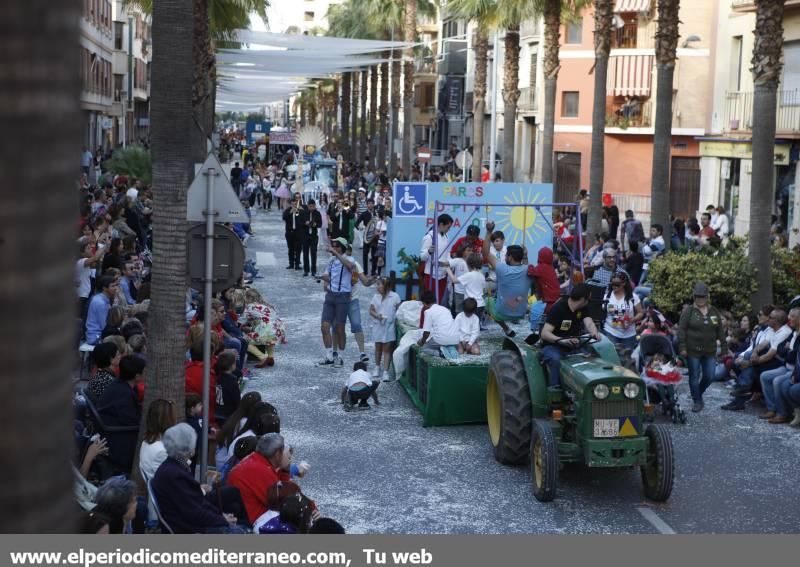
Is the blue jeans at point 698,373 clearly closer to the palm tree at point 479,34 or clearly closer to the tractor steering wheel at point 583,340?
the tractor steering wheel at point 583,340

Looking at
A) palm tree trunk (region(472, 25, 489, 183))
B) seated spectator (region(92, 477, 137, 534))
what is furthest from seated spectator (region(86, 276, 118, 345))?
palm tree trunk (region(472, 25, 489, 183))

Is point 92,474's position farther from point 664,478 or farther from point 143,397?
point 664,478

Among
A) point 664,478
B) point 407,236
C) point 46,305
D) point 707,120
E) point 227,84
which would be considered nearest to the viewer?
point 46,305

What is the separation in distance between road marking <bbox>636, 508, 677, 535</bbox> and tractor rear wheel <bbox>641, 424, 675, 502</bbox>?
0.20 meters

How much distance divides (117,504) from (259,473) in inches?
61.1

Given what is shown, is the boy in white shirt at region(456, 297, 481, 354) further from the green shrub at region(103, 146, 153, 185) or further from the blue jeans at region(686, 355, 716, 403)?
the green shrub at region(103, 146, 153, 185)

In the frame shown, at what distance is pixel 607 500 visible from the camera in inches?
432

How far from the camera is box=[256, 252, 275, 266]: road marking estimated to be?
2970 centimetres

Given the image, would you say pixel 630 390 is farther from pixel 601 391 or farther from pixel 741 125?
pixel 741 125

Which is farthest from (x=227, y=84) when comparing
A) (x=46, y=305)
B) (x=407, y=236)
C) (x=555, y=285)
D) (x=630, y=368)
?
(x=46, y=305)

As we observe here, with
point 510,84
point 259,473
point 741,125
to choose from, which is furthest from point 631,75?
point 259,473

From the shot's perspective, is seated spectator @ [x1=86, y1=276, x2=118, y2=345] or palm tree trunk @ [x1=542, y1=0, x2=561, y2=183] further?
palm tree trunk @ [x1=542, y1=0, x2=561, y2=183]

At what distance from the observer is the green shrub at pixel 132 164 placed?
119 feet

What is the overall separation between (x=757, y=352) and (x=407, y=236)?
724 centimetres
